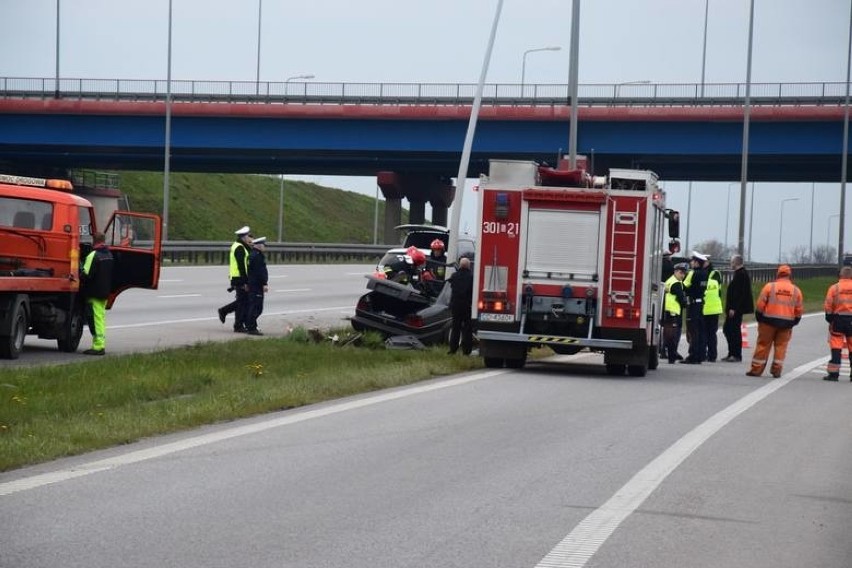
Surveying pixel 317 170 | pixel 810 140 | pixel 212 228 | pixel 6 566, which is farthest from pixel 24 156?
pixel 6 566

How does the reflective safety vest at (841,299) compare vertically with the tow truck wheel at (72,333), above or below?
above

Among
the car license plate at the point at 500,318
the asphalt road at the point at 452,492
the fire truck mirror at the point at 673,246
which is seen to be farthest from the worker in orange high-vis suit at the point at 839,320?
the asphalt road at the point at 452,492

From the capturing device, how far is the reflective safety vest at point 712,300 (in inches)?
972

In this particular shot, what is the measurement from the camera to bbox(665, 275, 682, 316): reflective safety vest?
80.5ft

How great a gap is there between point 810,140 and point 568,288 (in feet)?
139

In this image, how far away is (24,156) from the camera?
2729 inches

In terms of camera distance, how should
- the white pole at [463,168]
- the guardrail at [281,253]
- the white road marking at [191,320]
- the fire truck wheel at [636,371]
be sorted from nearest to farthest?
the fire truck wheel at [636,371] → the white road marking at [191,320] → the white pole at [463,168] → the guardrail at [281,253]

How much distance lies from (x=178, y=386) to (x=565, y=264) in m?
6.67

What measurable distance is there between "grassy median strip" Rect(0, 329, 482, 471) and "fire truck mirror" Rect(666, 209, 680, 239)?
142 inches

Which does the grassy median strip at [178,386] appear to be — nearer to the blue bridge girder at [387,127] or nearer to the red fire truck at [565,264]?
the red fire truck at [565,264]

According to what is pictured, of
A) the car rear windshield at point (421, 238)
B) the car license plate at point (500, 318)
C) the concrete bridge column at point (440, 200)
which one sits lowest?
the car license plate at point (500, 318)

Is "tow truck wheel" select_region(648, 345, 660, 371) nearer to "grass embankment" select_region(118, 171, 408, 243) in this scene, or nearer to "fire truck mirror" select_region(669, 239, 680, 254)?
"fire truck mirror" select_region(669, 239, 680, 254)

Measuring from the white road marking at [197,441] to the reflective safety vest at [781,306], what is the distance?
6103 millimetres

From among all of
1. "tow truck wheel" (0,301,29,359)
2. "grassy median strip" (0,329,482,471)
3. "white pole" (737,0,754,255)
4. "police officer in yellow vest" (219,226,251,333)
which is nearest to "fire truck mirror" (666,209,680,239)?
"grassy median strip" (0,329,482,471)
